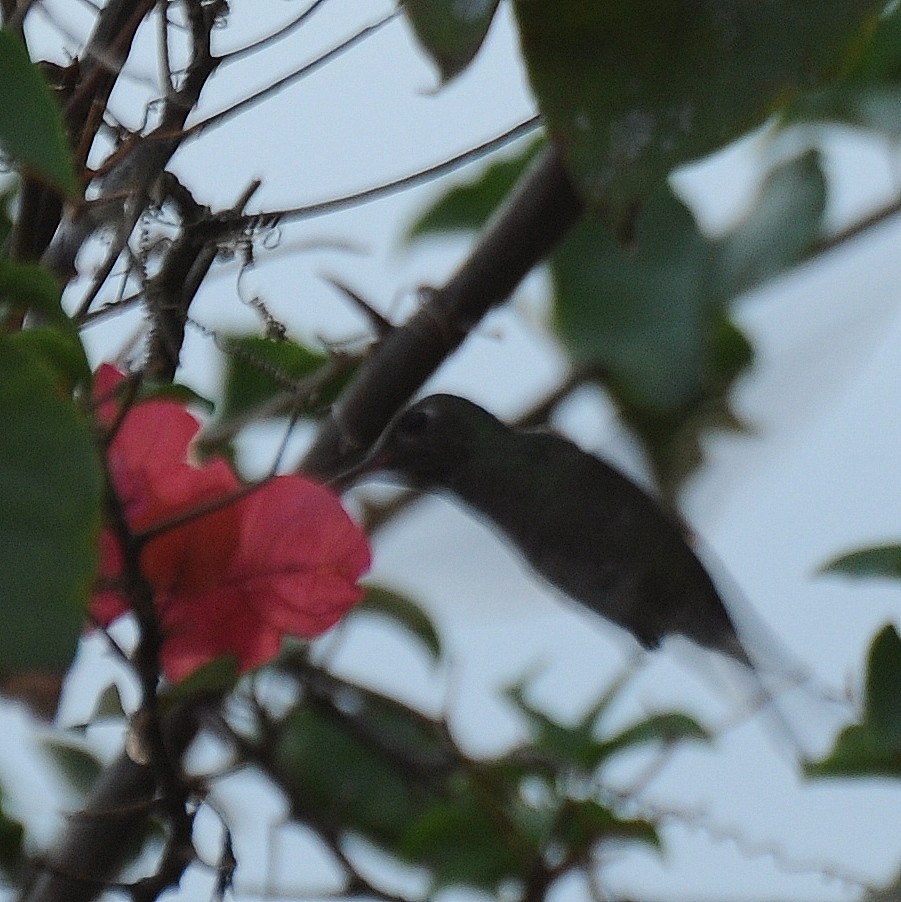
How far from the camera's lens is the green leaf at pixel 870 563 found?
64 centimetres

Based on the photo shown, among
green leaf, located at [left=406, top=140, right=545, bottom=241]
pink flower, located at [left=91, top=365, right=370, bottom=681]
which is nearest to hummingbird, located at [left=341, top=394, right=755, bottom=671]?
pink flower, located at [left=91, top=365, right=370, bottom=681]

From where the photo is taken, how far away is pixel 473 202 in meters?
0.88

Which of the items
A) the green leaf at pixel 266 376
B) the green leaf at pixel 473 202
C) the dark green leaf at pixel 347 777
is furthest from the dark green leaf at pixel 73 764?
the green leaf at pixel 473 202

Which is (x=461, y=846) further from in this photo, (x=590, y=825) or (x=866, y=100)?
(x=866, y=100)

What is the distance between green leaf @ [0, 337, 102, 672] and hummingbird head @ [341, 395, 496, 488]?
0.65 feet

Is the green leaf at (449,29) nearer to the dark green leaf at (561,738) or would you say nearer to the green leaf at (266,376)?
the green leaf at (266,376)

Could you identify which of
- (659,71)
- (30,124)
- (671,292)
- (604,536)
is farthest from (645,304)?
(30,124)

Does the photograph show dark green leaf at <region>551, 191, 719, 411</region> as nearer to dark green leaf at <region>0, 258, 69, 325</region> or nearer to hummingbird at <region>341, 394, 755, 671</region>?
hummingbird at <region>341, 394, 755, 671</region>

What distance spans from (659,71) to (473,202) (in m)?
0.52

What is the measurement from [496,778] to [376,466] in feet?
1.23

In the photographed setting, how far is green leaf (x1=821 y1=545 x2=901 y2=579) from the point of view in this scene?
2.11 feet

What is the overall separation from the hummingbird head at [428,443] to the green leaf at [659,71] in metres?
0.13

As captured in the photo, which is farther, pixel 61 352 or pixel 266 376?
pixel 266 376

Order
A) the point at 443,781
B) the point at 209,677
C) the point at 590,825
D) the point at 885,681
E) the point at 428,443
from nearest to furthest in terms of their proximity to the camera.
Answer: the point at 209,677 < the point at 428,443 < the point at 885,681 < the point at 590,825 < the point at 443,781
